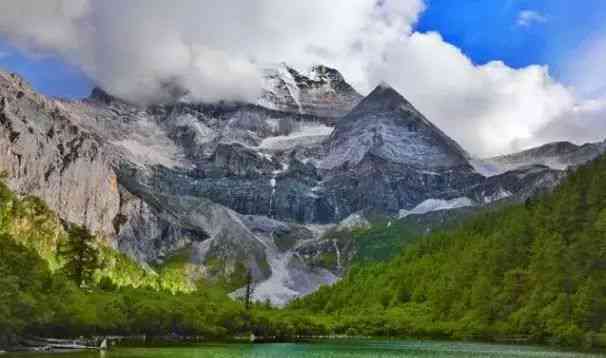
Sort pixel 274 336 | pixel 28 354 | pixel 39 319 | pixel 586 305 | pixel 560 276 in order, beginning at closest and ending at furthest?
pixel 28 354, pixel 39 319, pixel 586 305, pixel 560 276, pixel 274 336

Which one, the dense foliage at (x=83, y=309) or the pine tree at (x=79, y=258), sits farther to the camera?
the pine tree at (x=79, y=258)

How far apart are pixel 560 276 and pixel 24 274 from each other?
109 metres

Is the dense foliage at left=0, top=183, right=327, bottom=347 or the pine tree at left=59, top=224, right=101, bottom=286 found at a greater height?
the pine tree at left=59, top=224, right=101, bottom=286

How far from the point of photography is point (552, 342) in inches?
6196

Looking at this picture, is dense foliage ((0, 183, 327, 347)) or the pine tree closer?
dense foliage ((0, 183, 327, 347))

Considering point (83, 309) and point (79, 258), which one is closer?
point (83, 309)

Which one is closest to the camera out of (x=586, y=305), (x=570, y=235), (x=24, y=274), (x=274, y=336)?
(x=24, y=274)

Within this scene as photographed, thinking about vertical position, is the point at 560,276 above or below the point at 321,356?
above

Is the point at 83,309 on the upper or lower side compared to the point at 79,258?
lower

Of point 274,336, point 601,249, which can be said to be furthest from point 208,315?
point 601,249

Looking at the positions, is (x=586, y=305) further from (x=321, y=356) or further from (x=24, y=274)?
(x=24, y=274)

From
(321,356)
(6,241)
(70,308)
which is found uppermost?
(6,241)

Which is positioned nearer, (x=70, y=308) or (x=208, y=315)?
(x=70, y=308)

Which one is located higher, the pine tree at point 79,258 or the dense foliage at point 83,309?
the pine tree at point 79,258
